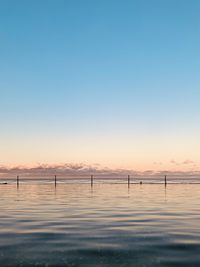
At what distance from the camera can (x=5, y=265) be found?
35.9 feet

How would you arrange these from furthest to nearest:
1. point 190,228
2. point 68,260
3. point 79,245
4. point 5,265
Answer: point 190,228
point 79,245
point 68,260
point 5,265

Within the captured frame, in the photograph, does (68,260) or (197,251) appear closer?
(68,260)

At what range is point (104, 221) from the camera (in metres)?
21.8

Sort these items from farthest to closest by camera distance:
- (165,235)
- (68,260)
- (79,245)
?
(165,235), (79,245), (68,260)

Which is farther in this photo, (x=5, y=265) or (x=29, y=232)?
(x=29, y=232)

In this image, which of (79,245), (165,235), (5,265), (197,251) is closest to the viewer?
(5,265)

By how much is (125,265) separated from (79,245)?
356 cm

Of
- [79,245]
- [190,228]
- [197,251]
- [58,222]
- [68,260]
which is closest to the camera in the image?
[68,260]

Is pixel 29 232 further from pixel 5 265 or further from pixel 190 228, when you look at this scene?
pixel 190 228

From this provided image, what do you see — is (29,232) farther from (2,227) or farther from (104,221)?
(104,221)

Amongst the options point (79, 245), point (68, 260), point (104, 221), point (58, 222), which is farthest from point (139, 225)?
point (68, 260)

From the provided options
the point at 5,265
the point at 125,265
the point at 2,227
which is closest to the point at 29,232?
the point at 2,227

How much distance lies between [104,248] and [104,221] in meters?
8.37

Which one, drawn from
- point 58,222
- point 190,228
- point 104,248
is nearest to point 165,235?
point 190,228
